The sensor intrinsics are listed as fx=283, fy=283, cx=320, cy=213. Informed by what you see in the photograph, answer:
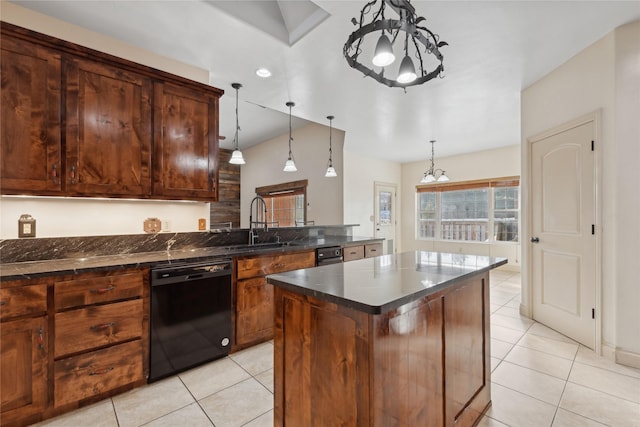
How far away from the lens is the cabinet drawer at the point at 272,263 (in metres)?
2.62

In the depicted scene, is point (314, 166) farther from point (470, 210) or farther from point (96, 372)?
point (96, 372)

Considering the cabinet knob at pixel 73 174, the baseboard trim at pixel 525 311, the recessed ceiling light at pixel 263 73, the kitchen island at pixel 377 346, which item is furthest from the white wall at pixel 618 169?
the cabinet knob at pixel 73 174

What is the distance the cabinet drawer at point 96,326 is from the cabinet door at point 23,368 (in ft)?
0.27

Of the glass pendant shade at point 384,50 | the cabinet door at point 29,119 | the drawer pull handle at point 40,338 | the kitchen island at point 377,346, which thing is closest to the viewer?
the kitchen island at point 377,346

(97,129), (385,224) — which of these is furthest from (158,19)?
(385,224)

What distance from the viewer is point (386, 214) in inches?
286

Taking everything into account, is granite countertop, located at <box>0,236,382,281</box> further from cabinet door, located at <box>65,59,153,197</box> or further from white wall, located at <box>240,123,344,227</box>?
white wall, located at <box>240,123,344,227</box>

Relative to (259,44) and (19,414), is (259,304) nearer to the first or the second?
(19,414)

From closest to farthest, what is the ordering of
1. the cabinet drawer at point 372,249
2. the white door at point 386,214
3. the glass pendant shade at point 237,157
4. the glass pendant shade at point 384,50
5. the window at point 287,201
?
the glass pendant shade at point 384,50 < the glass pendant shade at point 237,157 < the cabinet drawer at point 372,249 < the window at point 287,201 < the white door at point 386,214

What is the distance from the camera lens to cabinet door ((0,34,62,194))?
1.88 meters

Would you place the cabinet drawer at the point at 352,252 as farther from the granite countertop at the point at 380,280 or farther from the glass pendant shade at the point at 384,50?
the glass pendant shade at the point at 384,50

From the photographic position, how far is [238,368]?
2363mm

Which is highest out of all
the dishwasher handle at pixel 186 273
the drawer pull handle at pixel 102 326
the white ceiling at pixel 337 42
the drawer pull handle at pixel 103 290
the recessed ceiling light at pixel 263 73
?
the white ceiling at pixel 337 42

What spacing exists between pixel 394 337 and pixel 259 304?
1862 millimetres
